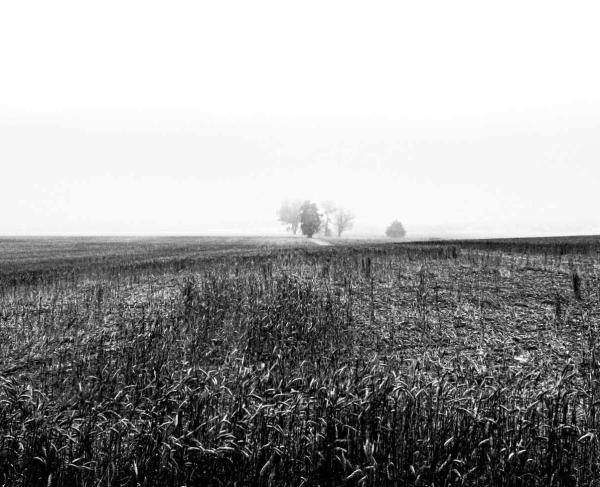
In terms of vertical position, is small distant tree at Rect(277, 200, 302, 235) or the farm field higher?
small distant tree at Rect(277, 200, 302, 235)

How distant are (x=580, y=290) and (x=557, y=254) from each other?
46.0ft

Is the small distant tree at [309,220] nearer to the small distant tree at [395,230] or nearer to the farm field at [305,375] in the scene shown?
the small distant tree at [395,230]

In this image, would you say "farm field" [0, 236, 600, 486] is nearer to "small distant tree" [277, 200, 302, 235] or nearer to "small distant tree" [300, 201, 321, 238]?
"small distant tree" [300, 201, 321, 238]

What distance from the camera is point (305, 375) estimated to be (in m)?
8.75

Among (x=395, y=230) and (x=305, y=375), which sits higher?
(x=395, y=230)

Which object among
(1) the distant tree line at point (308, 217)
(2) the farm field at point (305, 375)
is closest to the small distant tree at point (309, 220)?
(1) the distant tree line at point (308, 217)

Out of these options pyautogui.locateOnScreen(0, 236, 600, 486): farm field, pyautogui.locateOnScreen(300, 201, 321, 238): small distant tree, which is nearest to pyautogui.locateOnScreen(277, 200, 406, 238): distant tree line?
pyautogui.locateOnScreen(300, 201, 321, 238): small distant tree

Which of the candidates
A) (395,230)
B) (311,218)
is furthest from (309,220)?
(395,230)

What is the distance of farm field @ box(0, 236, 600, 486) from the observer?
4.86 meters

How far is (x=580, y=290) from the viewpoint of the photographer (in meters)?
15.1

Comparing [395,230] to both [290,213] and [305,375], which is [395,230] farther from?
[305,375]

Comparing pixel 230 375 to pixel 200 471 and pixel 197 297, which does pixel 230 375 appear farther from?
pixel 197 297

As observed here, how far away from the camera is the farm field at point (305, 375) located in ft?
16.0

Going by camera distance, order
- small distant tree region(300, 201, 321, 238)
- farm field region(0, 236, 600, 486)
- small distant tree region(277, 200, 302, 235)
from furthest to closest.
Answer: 1. small distant tree region(277, 200, 302, 235)
2. small distant tree region(300, 201, 321, 238)
3. farm field region(0, 236, 600, 486)
